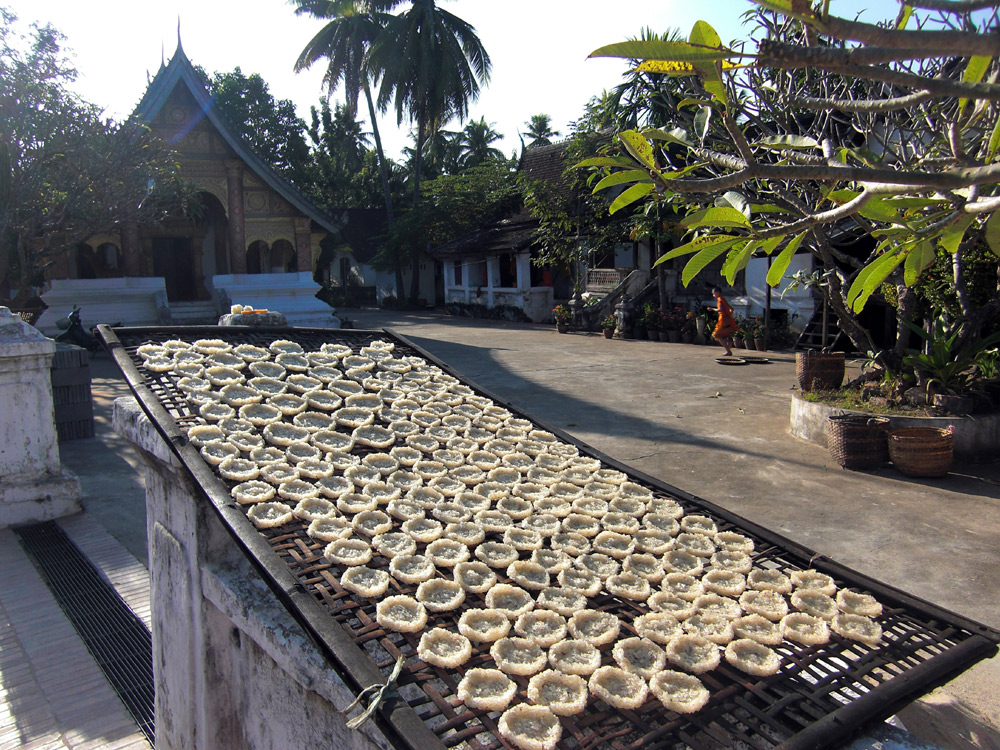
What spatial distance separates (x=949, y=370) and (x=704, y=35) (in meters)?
6.94

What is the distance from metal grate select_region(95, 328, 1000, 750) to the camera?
1.53 meters

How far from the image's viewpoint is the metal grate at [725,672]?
1530 mm

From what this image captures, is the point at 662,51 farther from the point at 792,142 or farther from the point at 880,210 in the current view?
the point at 792,142

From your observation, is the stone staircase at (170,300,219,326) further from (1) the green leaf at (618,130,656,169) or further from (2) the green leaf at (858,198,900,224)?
(2) the green leaf at (858,198,900,224)

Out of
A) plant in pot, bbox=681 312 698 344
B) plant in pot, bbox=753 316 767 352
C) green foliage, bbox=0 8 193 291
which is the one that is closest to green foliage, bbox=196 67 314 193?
green foliage, bbox=0 8 193 291

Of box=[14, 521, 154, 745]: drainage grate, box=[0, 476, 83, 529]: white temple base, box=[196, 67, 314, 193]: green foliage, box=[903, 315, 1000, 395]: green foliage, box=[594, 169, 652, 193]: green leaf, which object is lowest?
box=[14, 521, 154, 745]: drainage grate

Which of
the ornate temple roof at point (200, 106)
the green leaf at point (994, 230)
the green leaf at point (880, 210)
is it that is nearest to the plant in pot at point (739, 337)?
the ornate temple roof at point (200, 106)

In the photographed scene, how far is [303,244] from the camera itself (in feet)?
61.1

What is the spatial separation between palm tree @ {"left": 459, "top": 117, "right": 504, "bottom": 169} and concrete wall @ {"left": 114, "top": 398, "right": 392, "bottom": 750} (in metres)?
35.7

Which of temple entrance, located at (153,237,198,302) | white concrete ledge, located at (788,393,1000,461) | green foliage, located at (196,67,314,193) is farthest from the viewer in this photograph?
green foliage, located at (196,67,314,193)

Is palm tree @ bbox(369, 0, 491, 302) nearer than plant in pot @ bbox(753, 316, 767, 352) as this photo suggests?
No

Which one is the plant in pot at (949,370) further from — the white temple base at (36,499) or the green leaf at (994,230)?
the white temple base at (36,499)

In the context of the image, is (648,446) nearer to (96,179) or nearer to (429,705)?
(429,705)

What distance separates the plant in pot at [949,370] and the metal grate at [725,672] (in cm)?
543
